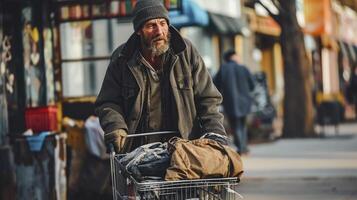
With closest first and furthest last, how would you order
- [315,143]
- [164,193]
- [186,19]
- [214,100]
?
[164,193], [214,100], [186,19], [315,143]

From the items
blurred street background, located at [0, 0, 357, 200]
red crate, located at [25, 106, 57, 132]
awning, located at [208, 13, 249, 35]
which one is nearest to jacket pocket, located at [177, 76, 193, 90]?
blurred street background, located at [0, 0, 357, 200]

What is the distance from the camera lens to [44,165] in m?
9.37

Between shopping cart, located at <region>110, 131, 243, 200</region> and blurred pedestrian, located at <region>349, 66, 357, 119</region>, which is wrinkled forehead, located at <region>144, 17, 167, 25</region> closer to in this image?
shopping cart, located at <region>110, 131, 243, 200</region>

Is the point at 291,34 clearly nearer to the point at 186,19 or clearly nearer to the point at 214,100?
the point at 186,19

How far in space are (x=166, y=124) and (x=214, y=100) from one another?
1.16 ft

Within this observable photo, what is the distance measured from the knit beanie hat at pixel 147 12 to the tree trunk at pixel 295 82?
14125mm

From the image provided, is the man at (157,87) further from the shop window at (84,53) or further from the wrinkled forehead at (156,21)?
the shop window at (84,53)

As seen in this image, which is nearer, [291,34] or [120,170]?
[120,170]

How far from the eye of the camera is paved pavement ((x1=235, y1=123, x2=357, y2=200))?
11031 mm

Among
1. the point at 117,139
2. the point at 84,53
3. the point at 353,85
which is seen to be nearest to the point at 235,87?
A: the point at 84,53

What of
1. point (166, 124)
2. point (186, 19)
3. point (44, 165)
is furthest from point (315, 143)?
point (166, 124)

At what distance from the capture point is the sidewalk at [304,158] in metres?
13.0

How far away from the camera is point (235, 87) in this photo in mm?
15922

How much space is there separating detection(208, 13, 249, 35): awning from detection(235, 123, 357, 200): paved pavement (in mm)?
5260
